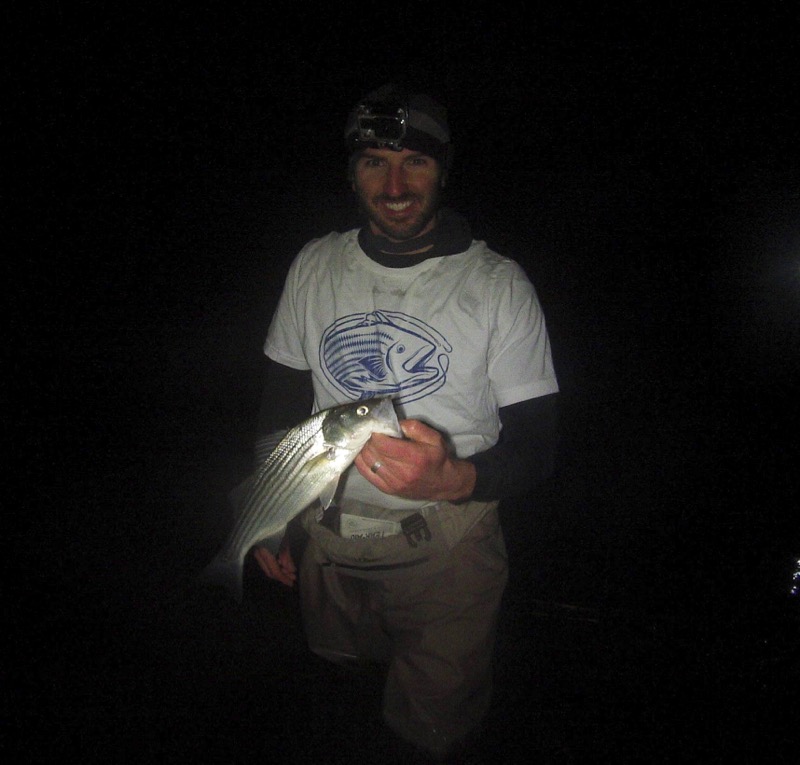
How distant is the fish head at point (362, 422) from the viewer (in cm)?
118

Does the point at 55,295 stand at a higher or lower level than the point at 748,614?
higher

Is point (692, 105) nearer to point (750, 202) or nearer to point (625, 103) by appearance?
point (625, 103)

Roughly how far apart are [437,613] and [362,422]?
904 mm

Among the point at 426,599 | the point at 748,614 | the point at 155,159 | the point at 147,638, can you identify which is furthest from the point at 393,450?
the point at 155,159

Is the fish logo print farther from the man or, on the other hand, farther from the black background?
the black background

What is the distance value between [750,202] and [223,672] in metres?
5.98

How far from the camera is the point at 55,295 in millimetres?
3500

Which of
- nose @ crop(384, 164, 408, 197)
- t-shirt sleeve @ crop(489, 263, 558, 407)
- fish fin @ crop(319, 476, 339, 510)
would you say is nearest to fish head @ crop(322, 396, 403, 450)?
fish fin @ crop(319, 476, 339, 510)

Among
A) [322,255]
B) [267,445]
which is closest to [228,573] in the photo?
[267,445]

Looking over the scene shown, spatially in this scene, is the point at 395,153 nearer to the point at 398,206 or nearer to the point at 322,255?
the point at 398,206

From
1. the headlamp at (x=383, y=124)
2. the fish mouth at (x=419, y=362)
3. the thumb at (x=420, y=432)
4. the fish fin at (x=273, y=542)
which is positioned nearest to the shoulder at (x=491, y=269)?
the fish mouth at (x=419, y=362)

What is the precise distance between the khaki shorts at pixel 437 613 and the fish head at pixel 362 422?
53 cm

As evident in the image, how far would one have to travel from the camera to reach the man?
1.44 m

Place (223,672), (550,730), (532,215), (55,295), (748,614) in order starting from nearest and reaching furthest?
(550,730), (223,672), (748,614), (55,295), (532,215)
